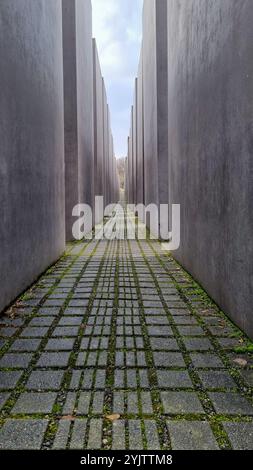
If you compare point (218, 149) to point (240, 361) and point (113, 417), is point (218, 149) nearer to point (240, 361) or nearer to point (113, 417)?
point (240, 361)

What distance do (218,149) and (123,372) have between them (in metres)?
2.46

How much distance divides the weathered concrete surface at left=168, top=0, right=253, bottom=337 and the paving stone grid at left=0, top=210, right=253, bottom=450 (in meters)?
0.51

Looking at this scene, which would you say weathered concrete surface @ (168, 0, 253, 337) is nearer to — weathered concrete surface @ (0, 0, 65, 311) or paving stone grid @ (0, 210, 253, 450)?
paving stone grid @ (0, 210, 253, 450)

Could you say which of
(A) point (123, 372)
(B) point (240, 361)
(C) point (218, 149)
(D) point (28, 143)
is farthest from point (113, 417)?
(D) point (28, 143)

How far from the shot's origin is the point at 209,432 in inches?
79.1

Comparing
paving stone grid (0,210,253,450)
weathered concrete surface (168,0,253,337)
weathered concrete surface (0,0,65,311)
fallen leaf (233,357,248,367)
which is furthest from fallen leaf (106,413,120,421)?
weathered concrete surface (0,0,65,311)

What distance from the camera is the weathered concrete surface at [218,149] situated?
10.7 ft

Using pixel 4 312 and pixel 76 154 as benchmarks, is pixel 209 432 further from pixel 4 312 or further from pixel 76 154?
pixel 76 154

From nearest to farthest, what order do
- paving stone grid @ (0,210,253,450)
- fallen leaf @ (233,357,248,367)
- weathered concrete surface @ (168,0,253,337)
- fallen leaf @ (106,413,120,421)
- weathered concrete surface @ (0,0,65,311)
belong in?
paving stone grid @ (0,210,253,450), fallen leaf @ (106,413,120,421), fallen leaf @ (233,357,248,367), weathered concrete surface @ (168,0,253,337), weathered concrete surface @ (0,0,65,311)

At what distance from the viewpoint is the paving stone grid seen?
2.01m

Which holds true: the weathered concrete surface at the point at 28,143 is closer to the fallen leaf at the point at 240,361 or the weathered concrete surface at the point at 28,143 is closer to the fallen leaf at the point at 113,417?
the fallen leaf at the point at 113,417

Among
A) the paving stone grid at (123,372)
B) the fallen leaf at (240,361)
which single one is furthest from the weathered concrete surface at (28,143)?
the fallen leaf at (240,361)

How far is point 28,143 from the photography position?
509cm
